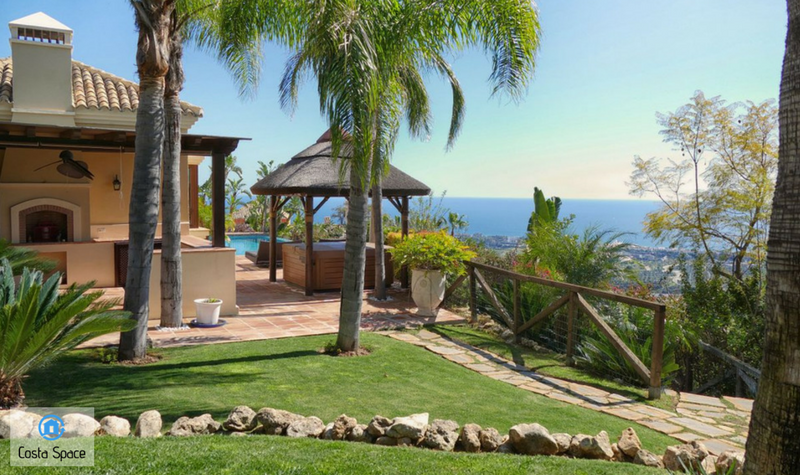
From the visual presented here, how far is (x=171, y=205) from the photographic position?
868cm

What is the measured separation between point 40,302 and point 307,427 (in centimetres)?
273

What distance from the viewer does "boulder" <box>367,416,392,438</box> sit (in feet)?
14.9

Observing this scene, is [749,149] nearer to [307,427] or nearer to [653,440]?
[653,440]

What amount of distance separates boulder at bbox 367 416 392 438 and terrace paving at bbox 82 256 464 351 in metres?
4.15

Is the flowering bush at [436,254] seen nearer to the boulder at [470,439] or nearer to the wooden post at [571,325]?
the wooden post at [571,325]

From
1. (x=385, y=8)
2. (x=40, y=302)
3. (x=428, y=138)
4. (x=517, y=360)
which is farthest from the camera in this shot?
(x=428, y=138)

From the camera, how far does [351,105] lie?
6.24m

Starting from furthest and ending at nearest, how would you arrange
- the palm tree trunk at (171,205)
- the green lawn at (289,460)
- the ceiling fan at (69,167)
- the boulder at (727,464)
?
the ceiling fan at (69,167)
the palm tree trunk at (171,205)
the boulder at (727,464)
the green lawn at (289,460)

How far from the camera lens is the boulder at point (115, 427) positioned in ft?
14.2

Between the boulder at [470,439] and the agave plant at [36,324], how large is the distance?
3388mm

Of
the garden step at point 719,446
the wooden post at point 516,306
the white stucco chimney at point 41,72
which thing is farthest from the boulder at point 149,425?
the white stucco chimney at point 41,72

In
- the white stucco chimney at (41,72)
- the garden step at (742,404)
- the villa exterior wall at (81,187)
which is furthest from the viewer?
the white stucco chimney at (41,72)

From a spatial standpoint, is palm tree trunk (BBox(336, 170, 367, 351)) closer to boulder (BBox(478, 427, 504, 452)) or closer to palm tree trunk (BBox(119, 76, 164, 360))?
palm tree trunk (BBox(119, 76, 164, 360))

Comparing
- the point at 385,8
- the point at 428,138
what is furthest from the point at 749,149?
the point at 385,8
